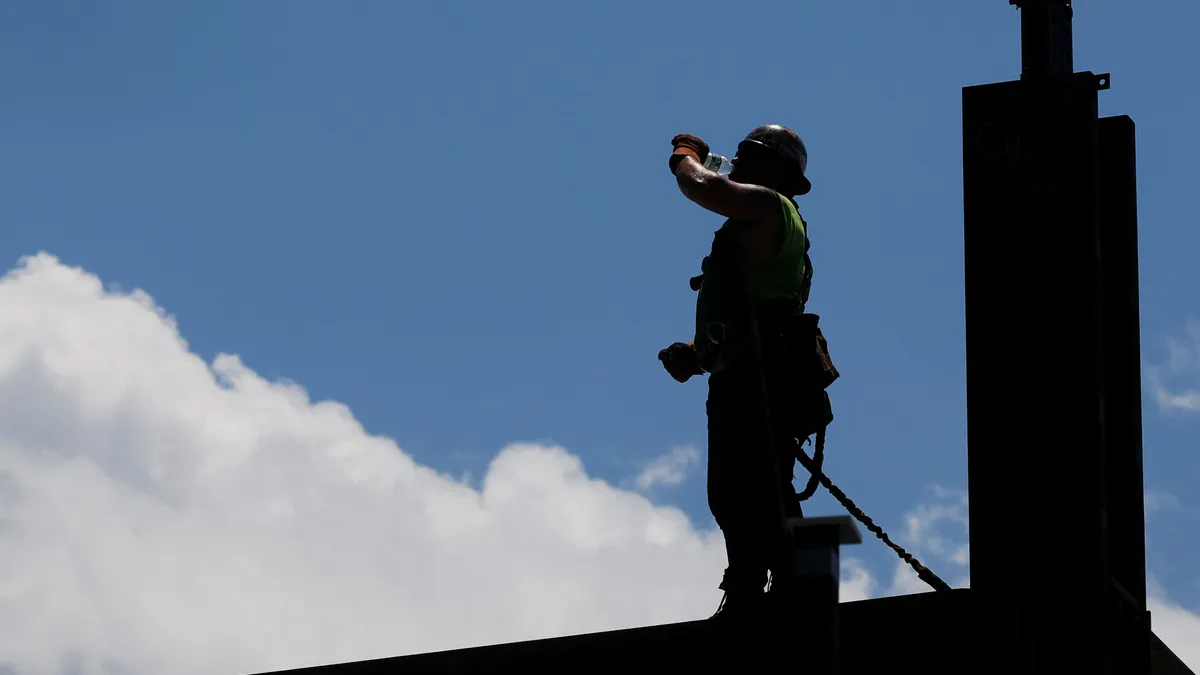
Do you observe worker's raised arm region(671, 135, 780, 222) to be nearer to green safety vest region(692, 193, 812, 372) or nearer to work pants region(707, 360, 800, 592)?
green safety vest region(692, 193, 812, 372)

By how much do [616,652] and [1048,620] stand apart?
138 cm

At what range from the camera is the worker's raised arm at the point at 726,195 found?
6.27m

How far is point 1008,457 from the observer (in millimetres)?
5406

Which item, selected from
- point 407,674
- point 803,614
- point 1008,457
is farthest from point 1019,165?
point 407,674

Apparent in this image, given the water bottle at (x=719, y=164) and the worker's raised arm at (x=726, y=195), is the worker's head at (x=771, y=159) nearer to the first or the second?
the water bottle at (x=719, y=164)

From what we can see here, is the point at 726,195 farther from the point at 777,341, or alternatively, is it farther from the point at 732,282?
the point at 777,341

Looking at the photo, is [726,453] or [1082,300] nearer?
[1082,300]

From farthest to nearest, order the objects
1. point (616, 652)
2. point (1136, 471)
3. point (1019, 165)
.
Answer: point (1136, 471), point (1019, 165), point (616, 652)

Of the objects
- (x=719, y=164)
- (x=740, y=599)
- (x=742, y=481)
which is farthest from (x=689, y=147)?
(x=740, y=599)

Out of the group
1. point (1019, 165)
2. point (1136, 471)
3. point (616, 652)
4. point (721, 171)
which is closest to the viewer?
point (616, 652)

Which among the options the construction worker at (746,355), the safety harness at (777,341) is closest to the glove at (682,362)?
the construction worker at (746,355)

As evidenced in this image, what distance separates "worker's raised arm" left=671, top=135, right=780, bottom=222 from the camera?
6.27 metres

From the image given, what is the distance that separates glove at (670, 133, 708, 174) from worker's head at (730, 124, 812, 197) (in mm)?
206

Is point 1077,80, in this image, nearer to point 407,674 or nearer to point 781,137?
point 781,137
